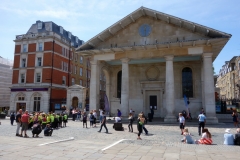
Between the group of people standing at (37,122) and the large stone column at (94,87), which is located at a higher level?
the large stone column at (94,87)

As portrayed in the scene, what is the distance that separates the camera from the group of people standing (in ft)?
42.0

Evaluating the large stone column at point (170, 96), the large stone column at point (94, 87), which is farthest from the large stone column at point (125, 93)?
the large stone column at point (170, 96)

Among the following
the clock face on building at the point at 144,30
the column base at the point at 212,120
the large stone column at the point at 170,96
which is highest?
the clock face on building at the point at 144,30

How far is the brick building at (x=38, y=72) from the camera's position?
36.9 meters

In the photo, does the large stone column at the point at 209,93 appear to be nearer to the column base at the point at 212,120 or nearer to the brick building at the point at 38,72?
the column base at the point at 212,120

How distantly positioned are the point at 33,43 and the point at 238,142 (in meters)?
38.3

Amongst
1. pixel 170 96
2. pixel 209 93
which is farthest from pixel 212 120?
pixel 170 96

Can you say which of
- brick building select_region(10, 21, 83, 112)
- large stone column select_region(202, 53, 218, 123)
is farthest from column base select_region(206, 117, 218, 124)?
brick building select_region(10, 21, 83, 112)

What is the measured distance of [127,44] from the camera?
24.0m

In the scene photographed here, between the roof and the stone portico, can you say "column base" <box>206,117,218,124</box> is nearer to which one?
the stone portico

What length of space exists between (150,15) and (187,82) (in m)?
9.72

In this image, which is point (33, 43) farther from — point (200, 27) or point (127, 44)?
point (200, 27)

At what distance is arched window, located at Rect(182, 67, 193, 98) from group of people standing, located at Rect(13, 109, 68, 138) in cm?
1550

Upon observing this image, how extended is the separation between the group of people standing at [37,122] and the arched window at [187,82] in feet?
50.8
